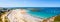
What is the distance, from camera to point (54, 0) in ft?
3.42

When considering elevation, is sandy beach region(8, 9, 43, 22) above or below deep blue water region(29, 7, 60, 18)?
below

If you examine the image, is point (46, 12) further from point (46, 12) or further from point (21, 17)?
point (21, 17)

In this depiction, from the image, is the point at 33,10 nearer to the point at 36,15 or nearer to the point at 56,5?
the point at 36,15

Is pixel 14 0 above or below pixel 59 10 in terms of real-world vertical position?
above

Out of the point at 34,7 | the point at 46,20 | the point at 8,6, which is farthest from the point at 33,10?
the point at 8,6

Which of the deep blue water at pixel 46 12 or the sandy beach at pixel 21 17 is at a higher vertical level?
the deep blue water at pixel 46 12

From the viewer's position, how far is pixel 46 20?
3.30 ft

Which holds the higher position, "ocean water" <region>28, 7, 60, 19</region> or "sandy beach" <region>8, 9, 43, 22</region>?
"ocean water" <region>28, 7, 60, 19</region>

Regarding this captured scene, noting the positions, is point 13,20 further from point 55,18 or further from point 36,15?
point 55,18

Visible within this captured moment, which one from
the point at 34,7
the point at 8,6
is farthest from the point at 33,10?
the point at 8,6

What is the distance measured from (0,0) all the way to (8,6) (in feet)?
0.38

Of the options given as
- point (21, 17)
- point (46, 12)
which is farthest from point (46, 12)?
point (21, 17)

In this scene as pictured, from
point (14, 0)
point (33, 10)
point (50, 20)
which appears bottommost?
point (50, 20)

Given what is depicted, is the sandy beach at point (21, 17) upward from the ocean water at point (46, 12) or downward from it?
downward
